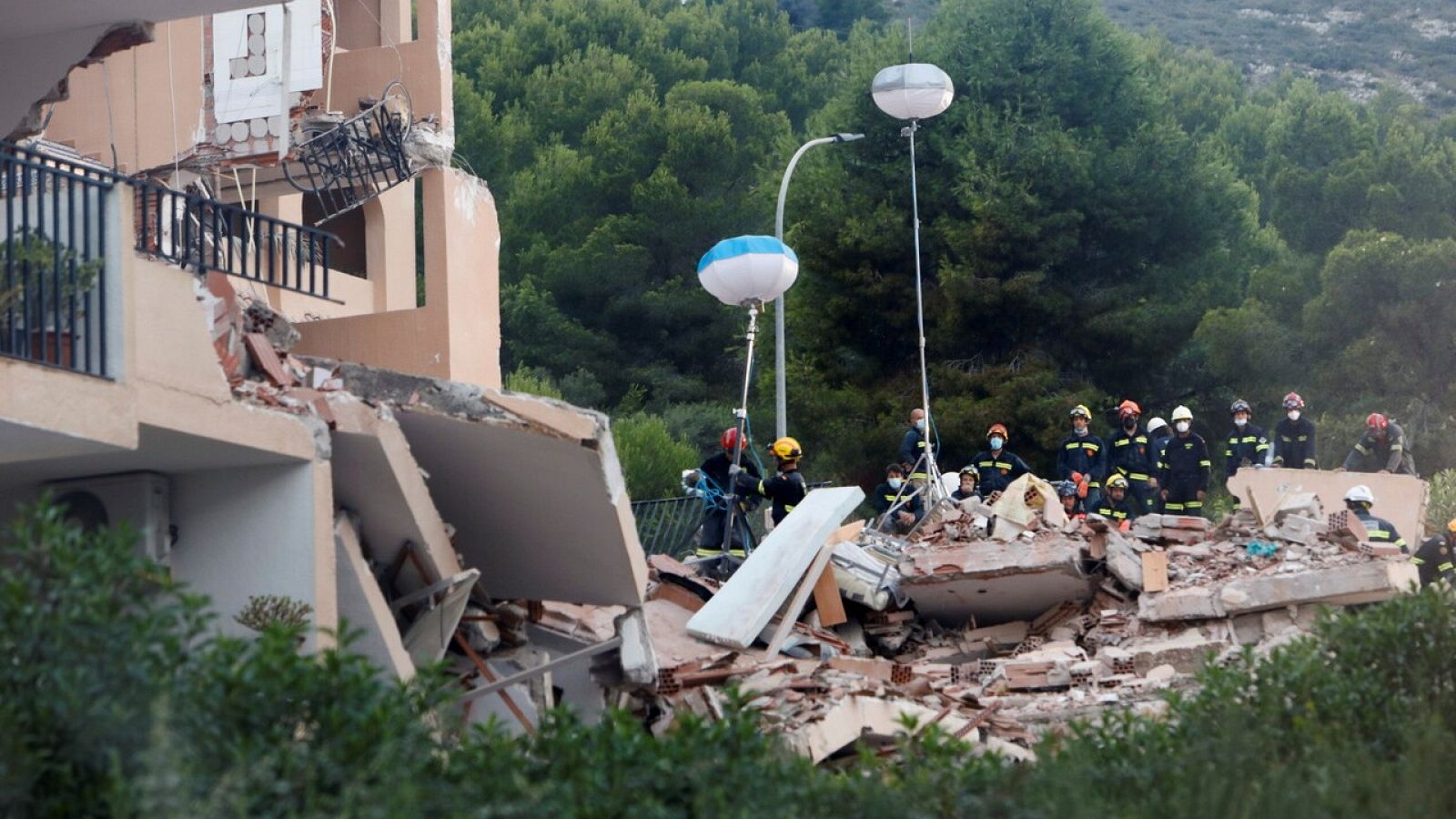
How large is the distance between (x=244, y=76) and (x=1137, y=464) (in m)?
9.45

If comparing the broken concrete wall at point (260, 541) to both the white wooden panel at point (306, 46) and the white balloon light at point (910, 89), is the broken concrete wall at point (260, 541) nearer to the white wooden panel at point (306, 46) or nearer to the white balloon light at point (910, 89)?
the white wooden panel at point (306, 46)

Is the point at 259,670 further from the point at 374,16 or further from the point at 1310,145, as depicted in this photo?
the point at 1310,145

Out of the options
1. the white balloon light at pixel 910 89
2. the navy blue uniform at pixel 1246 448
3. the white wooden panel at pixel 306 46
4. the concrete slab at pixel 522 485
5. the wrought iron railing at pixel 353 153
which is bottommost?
the navy blue uniform at pixel 1246 448

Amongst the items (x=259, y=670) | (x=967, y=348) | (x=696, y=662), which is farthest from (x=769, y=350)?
(x=259, y=670)

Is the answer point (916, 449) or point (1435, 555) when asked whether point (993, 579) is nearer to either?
point (916, 449)

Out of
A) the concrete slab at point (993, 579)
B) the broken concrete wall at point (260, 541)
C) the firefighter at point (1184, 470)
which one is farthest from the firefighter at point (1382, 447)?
the broken concrete wall at point (260, 541)

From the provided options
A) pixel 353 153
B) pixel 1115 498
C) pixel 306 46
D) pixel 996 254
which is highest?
pixel 306 46

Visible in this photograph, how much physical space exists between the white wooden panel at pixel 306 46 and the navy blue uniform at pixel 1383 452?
10889 mm

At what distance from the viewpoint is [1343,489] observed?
16.9 meters

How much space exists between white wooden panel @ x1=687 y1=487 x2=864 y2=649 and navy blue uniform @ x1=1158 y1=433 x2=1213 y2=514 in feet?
15.9

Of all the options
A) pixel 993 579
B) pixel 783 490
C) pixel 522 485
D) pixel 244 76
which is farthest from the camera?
pixel 783 490

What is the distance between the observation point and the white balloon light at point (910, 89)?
20.9m

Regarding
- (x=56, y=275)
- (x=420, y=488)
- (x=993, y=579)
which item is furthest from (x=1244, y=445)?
(x=56, y=275)

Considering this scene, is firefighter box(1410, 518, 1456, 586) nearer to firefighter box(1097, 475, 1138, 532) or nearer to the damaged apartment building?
firefighter box(1097, 475, 1138, 532)
